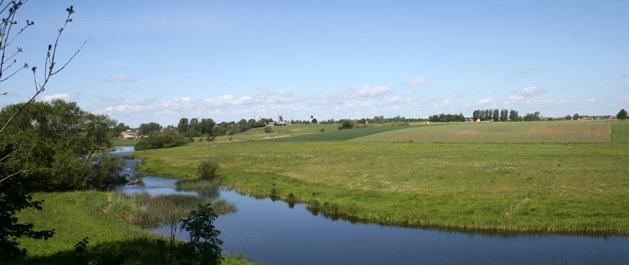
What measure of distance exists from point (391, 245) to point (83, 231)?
56.5 ft

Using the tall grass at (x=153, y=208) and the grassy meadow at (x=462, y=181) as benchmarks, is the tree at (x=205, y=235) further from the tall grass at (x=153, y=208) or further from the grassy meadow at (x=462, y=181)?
the grassy meadow at (x=462, y=181)

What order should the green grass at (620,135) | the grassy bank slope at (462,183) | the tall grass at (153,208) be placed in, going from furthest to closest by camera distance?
the green grass at (620,135), the tall grass at (153,208), the grassy bank slope at (462,183)

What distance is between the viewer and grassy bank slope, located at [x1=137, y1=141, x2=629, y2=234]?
33094mm

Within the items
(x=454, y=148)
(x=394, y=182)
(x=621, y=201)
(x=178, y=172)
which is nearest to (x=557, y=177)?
(x=621, y=201)

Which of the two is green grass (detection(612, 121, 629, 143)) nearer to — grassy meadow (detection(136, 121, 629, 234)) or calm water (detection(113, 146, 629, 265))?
grassy meadow (detection(136, 121, 629, 234))

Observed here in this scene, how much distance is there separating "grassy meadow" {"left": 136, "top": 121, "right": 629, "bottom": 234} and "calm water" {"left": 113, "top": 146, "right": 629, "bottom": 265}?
7.62 feet

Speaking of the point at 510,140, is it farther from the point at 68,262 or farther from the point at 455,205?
the point at 68,262

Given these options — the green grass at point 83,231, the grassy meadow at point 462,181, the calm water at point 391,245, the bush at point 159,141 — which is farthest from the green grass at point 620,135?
the bush at point 159,141

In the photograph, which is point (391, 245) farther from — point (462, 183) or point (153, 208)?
point (462, 183)

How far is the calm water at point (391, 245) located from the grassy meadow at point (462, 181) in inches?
91.4

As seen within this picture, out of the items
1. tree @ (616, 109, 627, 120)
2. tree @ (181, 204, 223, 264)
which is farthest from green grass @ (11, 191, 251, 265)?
tree @ (616, 109, 627, 120)

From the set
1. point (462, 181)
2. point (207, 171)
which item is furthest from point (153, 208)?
point (462, 181)

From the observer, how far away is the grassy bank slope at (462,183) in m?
33.1

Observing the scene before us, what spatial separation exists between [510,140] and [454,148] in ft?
52.6
